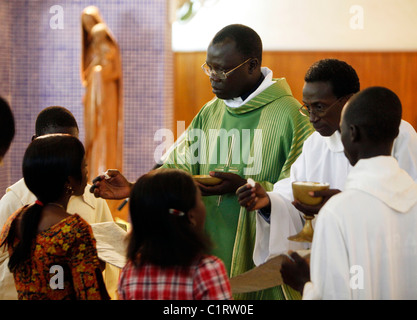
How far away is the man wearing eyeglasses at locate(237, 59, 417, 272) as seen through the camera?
2.42 meters

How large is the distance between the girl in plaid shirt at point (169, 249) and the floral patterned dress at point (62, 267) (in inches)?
10.5

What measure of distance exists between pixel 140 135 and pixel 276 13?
2224mm

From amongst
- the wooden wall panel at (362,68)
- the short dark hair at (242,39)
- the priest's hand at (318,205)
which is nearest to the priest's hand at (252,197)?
the priest's hand at (318,205)

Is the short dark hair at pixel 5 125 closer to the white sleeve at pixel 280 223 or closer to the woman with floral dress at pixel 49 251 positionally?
the woman with floral dress at pixel 49 251

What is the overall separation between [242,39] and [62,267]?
156 cm

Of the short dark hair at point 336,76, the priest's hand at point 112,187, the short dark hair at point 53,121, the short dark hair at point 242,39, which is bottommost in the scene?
the priest's hand at point 112,187

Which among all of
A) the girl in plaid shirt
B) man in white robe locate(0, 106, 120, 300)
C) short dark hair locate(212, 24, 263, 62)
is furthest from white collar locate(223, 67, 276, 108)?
the girl in plaid shirt

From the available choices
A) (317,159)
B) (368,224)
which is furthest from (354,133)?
(317,159)

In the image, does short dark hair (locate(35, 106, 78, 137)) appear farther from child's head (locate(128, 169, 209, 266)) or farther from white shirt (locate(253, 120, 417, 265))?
child's head (locate(128, 169, 209, 266))

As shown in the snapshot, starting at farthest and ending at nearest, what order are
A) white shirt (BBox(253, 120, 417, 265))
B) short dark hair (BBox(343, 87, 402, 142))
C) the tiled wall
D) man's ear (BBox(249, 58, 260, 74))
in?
the tiled wall
man's ear (BBox(249, 58, 260, 74))
white shirt (BBox(253, 120, 417, 265))
short dark hair (BBox(343, 87, 402, 142))

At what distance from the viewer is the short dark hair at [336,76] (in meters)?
2.53

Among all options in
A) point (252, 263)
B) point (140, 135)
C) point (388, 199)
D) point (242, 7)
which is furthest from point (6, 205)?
point (242, 7)

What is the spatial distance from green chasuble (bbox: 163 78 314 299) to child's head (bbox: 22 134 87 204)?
987 mm

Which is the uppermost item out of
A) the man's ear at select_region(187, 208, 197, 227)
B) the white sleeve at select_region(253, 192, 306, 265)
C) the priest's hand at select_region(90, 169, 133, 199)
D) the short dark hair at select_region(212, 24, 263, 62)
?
the short dark hair at select_region(212, 24, 263, 62)
